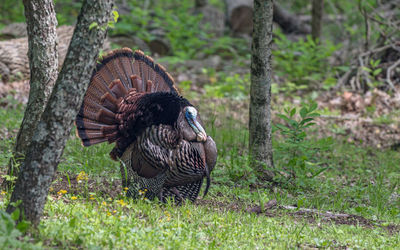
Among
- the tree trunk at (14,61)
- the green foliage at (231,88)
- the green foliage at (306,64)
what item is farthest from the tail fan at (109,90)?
the green foliage at (306,64)

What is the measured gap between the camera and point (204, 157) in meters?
4.81

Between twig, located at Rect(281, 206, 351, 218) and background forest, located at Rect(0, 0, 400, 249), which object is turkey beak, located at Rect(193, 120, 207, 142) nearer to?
background forest, located at Rect(0, 0, 400, 249)

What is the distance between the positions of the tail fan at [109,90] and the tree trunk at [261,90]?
1312mm

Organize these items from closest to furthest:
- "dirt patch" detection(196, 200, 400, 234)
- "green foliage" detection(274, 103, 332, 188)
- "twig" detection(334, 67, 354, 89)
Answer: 1. "dirt patch" detection(196, 200, 400, 234)
2. "green foliage" detection(274, 103, 332, 188)
3. "twig" detection(334, 67, 354, 89)

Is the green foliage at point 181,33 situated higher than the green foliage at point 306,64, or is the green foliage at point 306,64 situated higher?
the green foliage at point 181,33

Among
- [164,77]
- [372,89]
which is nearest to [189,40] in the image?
[372,89]

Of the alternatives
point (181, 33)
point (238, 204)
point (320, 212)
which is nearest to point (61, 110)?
point (238, 204)

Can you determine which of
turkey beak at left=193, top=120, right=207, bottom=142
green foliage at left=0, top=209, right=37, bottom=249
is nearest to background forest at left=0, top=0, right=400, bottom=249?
green foliage at left=0, top=209, right=37, bottom=249

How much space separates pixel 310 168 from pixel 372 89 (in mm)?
4927

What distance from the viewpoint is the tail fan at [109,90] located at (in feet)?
17.3

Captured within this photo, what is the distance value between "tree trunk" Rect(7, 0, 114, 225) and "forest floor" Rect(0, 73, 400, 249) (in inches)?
10.4

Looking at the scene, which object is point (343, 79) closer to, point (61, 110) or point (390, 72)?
point (390, 72)

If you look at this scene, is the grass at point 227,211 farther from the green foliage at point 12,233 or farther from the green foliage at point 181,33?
the green foliage at point 181,33

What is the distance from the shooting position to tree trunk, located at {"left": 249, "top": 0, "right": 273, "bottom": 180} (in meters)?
5.71
